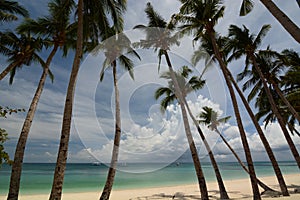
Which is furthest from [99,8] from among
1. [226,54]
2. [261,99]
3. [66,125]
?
[261,99]

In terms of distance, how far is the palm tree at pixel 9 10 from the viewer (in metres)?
11.1

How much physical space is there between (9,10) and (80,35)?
646 cm

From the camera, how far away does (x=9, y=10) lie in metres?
11.3

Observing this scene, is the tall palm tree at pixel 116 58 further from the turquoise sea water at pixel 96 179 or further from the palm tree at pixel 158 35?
the turquoise sea water at pixel 96 179

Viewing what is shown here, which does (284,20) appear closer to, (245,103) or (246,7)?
(246,7)

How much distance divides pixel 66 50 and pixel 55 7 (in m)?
2.55

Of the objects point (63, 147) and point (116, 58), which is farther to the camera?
point (116, 58)

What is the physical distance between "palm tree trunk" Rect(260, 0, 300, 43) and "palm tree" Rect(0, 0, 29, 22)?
12069 mm

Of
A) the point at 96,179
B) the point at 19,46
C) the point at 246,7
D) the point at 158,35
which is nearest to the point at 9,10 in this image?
the point at 19,46

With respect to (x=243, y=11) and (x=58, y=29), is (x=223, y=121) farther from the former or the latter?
(x=58, y=29)

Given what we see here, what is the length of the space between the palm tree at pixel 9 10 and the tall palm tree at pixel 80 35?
404 centimetres

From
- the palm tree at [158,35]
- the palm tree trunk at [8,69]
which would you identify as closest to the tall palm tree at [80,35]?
the palm tree at [158,35]

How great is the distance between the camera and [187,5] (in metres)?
11.1

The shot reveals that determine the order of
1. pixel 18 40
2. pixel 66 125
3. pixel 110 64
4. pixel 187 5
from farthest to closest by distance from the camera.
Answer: pixel 110 64 < pixel 18 40 < pixel 187 5 < pixel 66 125
